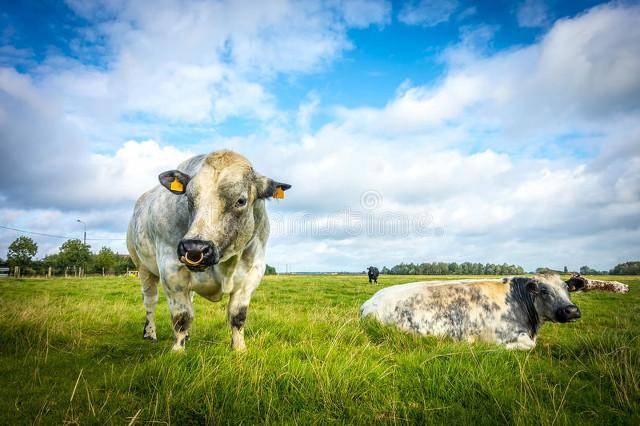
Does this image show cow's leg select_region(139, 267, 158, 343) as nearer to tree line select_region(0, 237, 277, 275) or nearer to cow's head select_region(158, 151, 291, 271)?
cow's head select_region(158, 151, 291, 271)

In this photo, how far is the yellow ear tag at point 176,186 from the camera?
4840 mm

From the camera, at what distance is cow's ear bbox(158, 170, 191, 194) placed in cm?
484

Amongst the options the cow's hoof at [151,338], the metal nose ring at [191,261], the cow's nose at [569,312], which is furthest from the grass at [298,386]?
the cow's nose at [569,312]

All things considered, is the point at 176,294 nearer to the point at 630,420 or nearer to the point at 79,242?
the point at 630,420

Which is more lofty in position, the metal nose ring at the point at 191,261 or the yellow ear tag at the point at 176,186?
the yellow ear tag at the point at 176,186

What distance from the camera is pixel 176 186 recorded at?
4.87 metres

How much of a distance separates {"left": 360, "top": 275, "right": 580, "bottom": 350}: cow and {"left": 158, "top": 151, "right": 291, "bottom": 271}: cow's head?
3502 millimetres

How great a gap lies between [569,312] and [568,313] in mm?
26

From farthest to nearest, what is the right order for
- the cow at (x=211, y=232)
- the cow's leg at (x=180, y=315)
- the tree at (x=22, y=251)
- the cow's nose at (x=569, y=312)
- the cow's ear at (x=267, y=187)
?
the tree at (x=22, y=251) < the cow's nose at (x=569, y=312) < the cow's ear at (x=267, y=187) < the cow's leg at (x=180, y=315) < the cow at (x=211, y=232)

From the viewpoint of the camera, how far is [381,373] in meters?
A: 3.99

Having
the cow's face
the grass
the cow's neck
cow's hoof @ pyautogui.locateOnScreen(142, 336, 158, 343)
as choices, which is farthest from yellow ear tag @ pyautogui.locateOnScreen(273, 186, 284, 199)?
the cow's face

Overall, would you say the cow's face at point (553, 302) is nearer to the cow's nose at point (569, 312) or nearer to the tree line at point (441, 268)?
the cow's nose at point (569, 312)

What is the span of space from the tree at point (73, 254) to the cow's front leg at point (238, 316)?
302ft

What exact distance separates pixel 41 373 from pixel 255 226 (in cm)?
299
